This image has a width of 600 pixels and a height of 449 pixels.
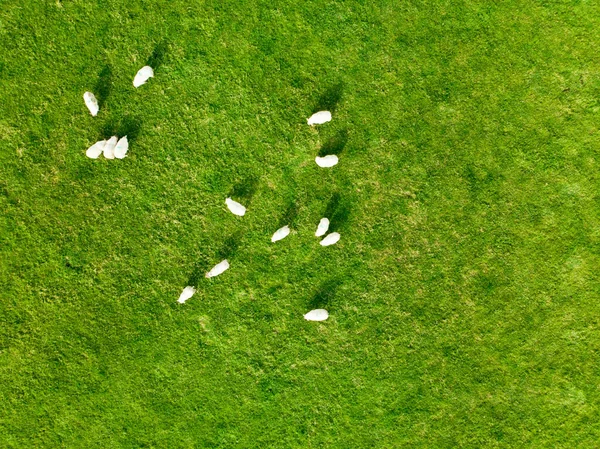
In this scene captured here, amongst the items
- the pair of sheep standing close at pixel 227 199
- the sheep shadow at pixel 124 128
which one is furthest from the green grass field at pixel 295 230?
the pair of sheep standing close at pixel 227 199

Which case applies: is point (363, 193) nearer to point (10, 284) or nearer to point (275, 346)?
point (275, 346)

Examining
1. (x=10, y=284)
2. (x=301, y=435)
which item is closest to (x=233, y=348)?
(x=301, y=435)

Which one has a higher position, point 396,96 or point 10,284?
point 396,96

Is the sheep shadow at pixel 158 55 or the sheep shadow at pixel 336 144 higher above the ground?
the sheep shadow at pixel 158 55

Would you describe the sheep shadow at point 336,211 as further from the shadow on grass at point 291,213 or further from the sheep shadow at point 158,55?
the sheep shadow at point 158,55

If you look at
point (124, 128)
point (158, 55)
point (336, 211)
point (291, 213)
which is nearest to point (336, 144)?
point (336, 211)

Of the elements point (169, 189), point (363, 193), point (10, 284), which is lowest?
point (363, 193)
